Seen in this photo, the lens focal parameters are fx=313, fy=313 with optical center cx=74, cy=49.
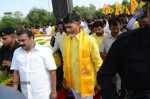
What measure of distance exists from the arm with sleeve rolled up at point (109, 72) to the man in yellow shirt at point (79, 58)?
203 cm

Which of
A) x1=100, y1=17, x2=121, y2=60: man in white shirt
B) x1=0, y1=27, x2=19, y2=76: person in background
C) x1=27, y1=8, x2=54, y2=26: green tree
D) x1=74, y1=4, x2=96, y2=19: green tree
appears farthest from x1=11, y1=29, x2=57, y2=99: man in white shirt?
x1=74, y1=4, x2=96, y2=19: green tree

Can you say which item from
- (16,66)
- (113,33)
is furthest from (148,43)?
(113,33)

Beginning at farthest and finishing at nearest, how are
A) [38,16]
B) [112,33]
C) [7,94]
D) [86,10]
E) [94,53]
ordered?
[86,10] → [38,16] → [112,33] → [94,53] → [7,94]

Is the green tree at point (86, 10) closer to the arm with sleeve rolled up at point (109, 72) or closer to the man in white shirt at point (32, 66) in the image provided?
the man in white shirt at point (32, 66)

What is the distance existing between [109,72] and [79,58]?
2094 millimetres

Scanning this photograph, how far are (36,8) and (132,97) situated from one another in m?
71.0

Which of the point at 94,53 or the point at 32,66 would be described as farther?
the point at 94,53

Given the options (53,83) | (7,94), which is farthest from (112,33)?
(7,94)

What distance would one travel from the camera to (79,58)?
13.4 ft

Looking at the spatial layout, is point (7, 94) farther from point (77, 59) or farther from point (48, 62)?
point (77, 59)

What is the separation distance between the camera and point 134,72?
1.90 meters

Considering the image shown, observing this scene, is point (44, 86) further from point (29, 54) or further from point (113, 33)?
point (113, 33)

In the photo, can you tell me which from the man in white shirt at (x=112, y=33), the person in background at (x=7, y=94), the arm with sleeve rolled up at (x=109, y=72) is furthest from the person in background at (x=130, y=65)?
the man in white shirt at (x=112, y=33)

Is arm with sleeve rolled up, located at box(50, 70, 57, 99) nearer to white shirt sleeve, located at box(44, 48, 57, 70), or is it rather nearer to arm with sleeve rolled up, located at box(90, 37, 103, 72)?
white shirt sleeve, located at box(44, 48, 57, 70)
